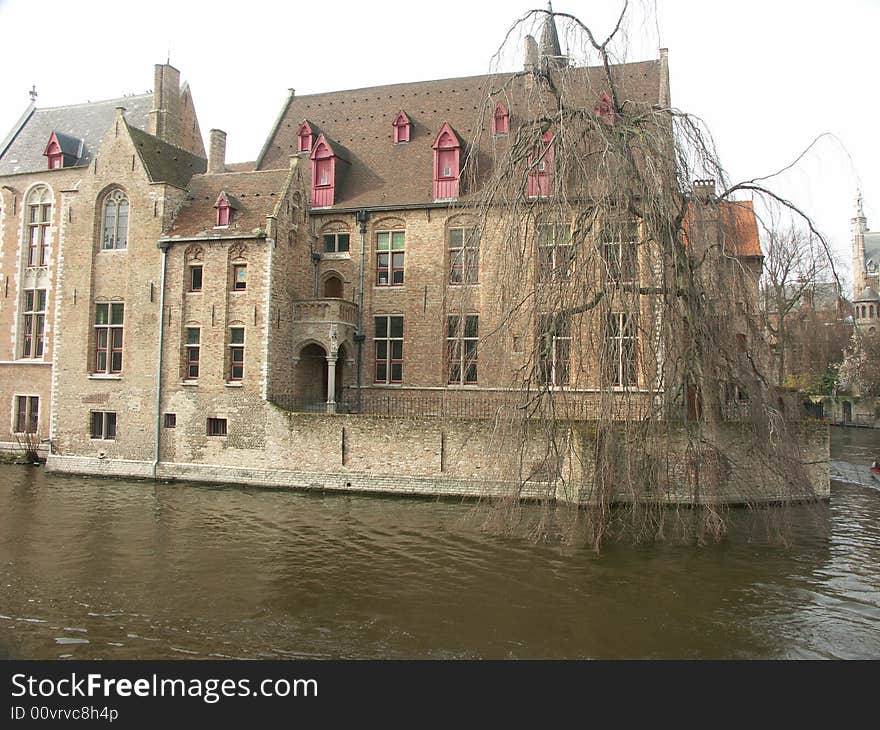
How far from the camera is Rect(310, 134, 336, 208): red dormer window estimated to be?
2166 centimetres

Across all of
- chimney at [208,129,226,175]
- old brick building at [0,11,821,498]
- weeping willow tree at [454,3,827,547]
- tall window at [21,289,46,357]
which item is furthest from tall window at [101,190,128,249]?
weeping willow tree at [454,3,827,547]

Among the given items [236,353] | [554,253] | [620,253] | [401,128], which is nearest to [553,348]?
[554,253]

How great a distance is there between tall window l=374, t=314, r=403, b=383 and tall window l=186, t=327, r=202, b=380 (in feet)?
17.3

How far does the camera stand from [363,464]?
17.0 meters

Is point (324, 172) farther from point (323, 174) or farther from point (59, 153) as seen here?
point (59, 153)

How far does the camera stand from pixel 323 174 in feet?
71.5

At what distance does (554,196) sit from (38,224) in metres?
20.6

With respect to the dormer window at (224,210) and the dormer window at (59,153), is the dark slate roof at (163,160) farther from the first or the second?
the dormer window at (59,153)

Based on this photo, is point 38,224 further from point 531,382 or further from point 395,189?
point 531,382

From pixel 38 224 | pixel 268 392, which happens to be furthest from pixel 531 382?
pixel 38 224

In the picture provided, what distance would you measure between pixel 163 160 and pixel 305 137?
4.84m

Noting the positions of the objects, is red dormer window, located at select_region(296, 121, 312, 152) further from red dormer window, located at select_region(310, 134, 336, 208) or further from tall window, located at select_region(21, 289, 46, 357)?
tall window, located at select_region(21, 289, 46, 357)

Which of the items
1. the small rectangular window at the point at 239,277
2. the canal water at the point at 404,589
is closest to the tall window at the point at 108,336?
the small rectangular window at the point at 239,277

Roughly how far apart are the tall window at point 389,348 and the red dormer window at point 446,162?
13.2 feet
